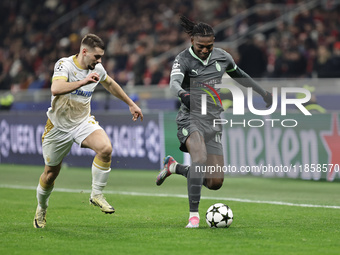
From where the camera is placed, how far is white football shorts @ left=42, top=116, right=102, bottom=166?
8.33 m

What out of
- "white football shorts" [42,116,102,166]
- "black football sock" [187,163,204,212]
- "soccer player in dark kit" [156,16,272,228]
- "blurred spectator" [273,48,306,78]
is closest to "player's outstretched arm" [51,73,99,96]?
"white football shorts" [42,116,102,166]

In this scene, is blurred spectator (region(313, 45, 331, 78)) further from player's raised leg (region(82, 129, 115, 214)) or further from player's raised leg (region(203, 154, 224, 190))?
player's raised leg (region(82, 129, 115, 214))

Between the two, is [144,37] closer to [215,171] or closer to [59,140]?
[59,140]

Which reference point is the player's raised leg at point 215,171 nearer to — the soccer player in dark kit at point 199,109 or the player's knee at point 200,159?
the soccer player in dark kit at point 199,109

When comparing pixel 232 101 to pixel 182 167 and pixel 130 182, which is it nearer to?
pixel 130 182

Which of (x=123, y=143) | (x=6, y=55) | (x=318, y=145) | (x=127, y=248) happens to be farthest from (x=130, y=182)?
(x=6, y=55)

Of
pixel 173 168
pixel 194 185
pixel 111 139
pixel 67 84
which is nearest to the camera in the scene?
pixel 67 84

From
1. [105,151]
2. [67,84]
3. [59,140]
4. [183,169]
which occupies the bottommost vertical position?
[183,169]

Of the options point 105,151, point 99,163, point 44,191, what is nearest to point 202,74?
point 105,151

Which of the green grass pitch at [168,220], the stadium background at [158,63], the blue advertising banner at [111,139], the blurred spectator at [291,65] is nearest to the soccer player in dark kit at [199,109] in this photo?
the green grass pitch at [168,220]

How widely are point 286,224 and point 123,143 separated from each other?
8.24 metres

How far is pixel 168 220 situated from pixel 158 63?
12085mm

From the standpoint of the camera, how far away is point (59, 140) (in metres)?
8.38

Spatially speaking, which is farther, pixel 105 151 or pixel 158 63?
pixel 158 63
